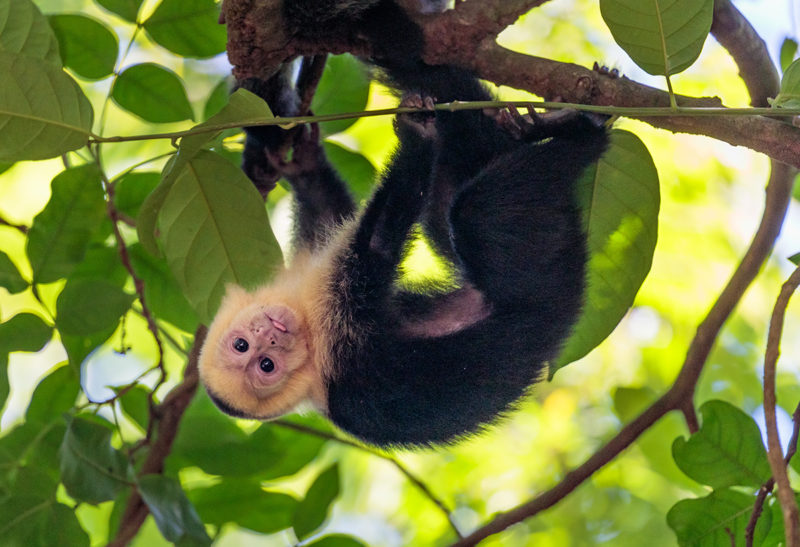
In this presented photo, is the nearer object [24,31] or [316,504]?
[24,31]

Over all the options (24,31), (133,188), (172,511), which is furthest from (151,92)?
(172,511)

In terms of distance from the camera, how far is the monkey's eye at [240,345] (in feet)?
9.65

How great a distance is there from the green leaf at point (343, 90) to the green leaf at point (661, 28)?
1.24 m

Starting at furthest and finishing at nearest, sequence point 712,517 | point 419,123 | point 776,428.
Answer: point 419,123, point 712,517, point 776,428

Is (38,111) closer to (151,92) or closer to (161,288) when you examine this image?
(151,92)

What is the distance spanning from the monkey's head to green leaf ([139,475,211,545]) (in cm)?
51

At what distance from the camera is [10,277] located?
2.44 meters

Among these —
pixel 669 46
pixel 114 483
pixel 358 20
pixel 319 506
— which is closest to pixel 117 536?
pixel 114 483

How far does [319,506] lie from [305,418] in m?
0.69

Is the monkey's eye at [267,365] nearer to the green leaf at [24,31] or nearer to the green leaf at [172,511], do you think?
the green leaf at [172,511]

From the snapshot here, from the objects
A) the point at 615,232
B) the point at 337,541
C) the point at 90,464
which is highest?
the point at 615,232

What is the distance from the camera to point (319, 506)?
107 inches

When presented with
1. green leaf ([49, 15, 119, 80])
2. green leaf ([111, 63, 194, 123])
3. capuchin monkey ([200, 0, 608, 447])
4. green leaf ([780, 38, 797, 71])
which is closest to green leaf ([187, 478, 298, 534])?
capuchin monkey ([200, 0, 608, 447])

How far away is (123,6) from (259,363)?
127cm
